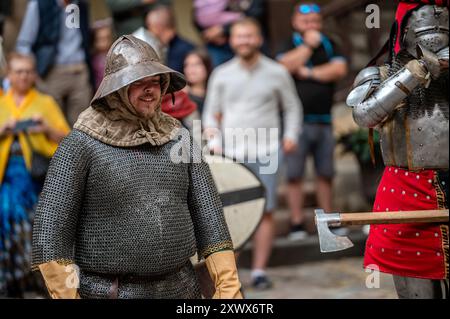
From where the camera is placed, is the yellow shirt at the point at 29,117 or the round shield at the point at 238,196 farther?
the yellow shirt at the point at 29,117

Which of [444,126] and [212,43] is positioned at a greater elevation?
[212,43]

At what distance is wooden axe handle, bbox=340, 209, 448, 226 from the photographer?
9.21 feet

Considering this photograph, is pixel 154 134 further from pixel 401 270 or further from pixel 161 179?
pixel 401 270

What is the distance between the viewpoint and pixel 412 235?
3250 millimetres

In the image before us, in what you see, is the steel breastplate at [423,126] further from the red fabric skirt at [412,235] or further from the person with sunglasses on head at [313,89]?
the person with sunglasses on head at [313,89]

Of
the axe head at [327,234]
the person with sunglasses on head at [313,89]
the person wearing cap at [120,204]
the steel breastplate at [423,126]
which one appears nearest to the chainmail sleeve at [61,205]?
the person wearing cap at [120,204]

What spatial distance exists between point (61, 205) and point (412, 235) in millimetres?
1407

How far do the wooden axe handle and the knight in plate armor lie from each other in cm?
27

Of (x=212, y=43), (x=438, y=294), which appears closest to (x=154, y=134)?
(x=438, y=294)

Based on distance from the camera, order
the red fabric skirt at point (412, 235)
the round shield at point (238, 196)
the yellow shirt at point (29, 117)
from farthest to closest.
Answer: the yellow shirt at point (29, 117) < the round shield at point (238, 196) < the red fabric skirt at point (412, 235)

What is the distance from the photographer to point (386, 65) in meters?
3.30

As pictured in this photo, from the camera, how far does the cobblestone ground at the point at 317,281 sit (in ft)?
16.7
